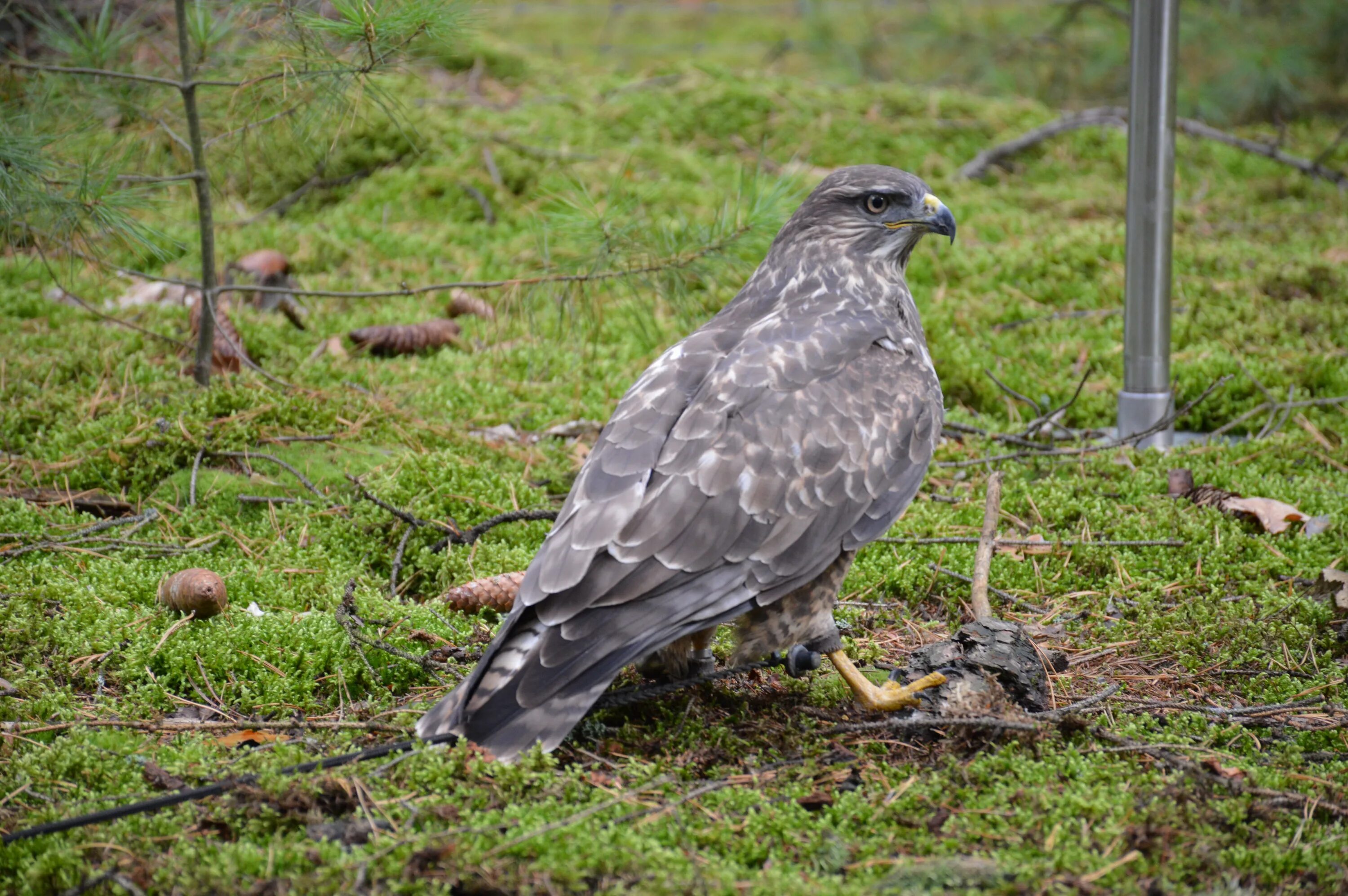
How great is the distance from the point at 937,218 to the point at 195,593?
2649 mm

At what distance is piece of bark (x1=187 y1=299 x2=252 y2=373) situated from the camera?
498 centimetres

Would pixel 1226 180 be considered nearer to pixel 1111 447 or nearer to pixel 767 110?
pixel 767 110

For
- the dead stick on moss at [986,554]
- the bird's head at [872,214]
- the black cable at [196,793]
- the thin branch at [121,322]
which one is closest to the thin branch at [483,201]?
the thin branch at [121,322]

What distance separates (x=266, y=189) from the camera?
748 centimetres

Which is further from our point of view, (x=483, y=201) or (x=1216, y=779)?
(x=483, y=201)

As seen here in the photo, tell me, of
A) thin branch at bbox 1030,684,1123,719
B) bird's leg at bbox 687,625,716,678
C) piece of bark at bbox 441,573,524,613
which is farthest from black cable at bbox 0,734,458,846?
thin branch at bbox 1030,684,1123,719

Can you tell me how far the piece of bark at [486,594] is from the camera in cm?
368

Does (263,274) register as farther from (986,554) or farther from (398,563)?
(986,554)

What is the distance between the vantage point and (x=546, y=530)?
430cm

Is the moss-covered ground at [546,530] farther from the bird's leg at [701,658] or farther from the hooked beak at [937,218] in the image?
the hooked beak at [937,218]

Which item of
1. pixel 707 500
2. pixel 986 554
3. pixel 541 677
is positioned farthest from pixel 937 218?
pixel 541 677


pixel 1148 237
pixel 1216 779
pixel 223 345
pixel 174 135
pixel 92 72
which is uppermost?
pixel 92 72

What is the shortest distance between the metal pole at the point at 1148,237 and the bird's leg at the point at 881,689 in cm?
244

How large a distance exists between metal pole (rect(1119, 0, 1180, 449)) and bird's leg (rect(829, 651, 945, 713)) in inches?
95.9
